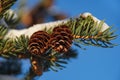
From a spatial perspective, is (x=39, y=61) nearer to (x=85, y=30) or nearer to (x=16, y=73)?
(x=85, y=30)

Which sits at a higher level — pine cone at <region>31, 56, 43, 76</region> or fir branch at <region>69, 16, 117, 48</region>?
fir branch at <region>69, 16, 117, 48</region>

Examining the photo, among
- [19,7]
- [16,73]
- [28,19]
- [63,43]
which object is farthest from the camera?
[28,19]

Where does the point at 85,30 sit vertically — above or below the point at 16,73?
below

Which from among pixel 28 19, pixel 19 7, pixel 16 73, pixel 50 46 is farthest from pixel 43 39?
pixel 28 19

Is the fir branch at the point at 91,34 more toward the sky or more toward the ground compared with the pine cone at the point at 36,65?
more toward the sky
